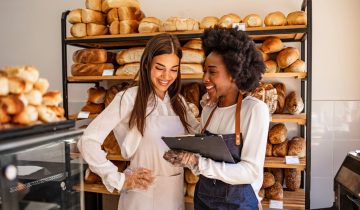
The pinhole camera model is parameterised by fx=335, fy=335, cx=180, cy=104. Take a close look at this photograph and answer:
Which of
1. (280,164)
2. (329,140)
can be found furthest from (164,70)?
(329,140)

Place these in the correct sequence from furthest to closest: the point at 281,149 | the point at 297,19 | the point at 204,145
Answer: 1. the point at 281,149
2. the point at 297,19
3. the point at 204,145

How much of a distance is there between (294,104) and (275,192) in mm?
643

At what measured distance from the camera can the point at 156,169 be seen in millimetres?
1768

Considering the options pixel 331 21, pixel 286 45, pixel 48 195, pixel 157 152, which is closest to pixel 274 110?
pixel 286 45

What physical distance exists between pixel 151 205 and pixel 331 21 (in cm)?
195

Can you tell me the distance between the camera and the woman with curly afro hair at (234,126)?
142 centimetres

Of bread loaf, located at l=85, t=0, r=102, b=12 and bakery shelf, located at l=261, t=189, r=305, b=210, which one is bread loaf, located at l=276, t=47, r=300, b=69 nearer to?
bakery shelf, located at l=261, t=189, r=305, b=210

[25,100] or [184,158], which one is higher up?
[25,100]

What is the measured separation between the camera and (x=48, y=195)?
1046 millimetres

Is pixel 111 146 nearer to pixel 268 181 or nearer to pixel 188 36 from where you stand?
pixel 188 36

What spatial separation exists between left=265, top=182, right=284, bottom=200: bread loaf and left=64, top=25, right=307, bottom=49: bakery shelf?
1.07m

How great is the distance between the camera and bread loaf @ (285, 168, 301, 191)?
A: 249 cm

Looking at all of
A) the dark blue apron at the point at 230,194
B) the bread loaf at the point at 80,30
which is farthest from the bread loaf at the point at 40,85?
the bread loaf at the point at 80,30

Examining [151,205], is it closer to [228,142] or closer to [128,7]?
[228,142]
